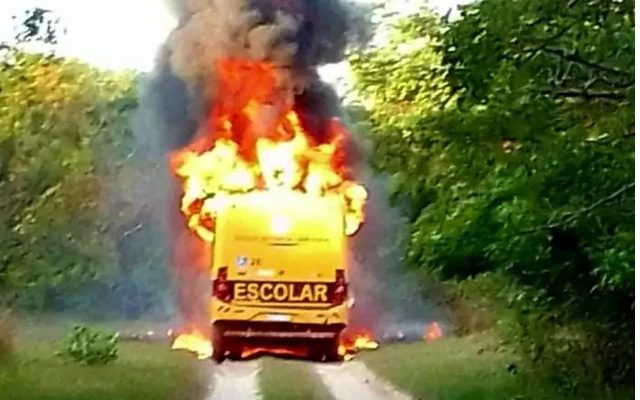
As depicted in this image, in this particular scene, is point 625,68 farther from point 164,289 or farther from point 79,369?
point 79,369

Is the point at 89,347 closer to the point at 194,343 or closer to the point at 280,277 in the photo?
the point at 194,343

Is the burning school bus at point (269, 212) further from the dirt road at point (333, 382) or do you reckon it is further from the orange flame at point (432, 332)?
the orange flame at point (432, 332)

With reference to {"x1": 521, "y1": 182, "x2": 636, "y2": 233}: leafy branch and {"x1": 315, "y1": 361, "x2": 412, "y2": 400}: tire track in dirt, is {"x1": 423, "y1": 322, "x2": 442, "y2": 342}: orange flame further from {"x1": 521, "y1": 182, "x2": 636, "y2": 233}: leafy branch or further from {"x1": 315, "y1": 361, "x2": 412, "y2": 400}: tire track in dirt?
{"x1": 521, "y1": 182, "x2": 636, "y2": 233}: leafy branch

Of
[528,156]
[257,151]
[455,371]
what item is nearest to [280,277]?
[257,151]

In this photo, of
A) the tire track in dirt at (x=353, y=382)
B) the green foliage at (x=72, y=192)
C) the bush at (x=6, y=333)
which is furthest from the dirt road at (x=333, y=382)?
the bush at (x=6, y=333)

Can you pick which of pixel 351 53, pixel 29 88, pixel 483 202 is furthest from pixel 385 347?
pixel 29 88

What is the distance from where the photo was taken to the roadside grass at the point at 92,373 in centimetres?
237

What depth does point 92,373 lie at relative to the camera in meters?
2.37

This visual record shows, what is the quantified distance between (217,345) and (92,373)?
204 mm

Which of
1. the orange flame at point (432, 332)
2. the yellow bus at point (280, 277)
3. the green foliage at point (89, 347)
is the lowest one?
the green foliage at point (89, 347)

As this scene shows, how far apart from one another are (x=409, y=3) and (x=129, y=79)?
465 mm

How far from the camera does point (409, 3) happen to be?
2.38m

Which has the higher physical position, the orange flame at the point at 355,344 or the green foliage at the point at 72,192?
the green foliage at the point at 72,192

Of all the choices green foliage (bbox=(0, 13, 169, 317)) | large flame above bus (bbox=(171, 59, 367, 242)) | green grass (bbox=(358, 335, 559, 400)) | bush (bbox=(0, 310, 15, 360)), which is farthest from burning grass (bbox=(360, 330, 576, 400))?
bush (bbox=(0, 310, 15, 360))
